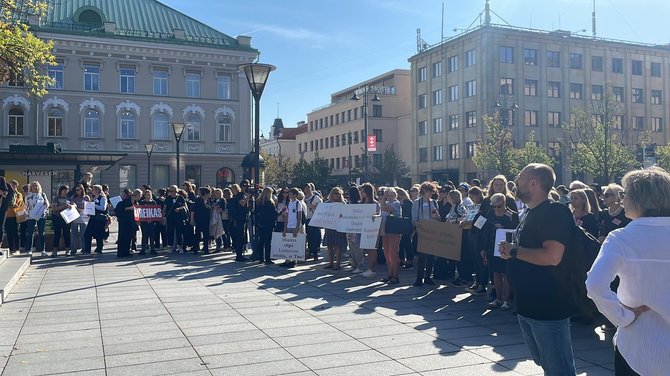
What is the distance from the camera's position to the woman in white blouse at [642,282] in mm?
2961

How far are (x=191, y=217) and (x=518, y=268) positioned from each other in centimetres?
1399

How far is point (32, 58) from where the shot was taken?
53.1ft

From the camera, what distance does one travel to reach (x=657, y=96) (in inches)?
2667

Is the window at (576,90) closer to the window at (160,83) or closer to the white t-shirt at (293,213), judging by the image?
the window at (160,83)

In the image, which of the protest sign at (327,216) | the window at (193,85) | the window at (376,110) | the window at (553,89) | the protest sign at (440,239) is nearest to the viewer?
the protest sign at (440,239)

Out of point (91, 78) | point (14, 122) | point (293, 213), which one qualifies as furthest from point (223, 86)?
point (293, 213)

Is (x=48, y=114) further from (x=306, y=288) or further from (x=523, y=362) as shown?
(x=523, y=362)

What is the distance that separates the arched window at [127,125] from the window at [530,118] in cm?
3879

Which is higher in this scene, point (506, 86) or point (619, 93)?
point (506, 86)

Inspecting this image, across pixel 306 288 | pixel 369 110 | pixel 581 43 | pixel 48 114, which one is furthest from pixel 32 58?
pixel 369 110

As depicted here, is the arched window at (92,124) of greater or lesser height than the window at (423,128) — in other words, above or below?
below

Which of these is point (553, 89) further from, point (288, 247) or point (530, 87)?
point (288, 247)

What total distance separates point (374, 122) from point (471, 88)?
20315 mm

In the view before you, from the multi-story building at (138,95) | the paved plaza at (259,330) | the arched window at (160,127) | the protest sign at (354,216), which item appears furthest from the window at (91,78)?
the protest sign at (354,216)
